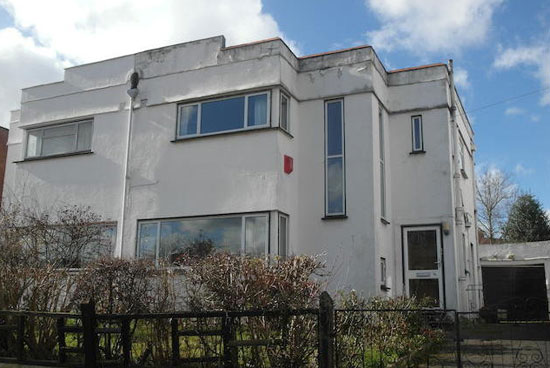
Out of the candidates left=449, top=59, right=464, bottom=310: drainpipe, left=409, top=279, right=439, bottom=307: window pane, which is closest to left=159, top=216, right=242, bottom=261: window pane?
left=409, top=279, right=439, bottom=307: window pane

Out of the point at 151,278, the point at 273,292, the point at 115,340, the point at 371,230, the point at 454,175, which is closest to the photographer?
the point at 273,292

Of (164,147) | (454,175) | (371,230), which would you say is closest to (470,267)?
(454,175)

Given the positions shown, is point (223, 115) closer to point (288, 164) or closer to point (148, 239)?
point (288, 164)

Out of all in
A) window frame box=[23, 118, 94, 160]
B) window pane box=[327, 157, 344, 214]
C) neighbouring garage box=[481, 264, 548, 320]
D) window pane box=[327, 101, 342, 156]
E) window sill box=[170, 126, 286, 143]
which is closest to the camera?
window sill box=[170, 126, 286, 143]

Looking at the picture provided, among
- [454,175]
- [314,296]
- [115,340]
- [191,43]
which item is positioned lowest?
[115,340]

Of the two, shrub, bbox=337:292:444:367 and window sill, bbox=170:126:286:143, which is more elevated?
window sill, bbox=170:126:286:143

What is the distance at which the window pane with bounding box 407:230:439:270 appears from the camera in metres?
14.5

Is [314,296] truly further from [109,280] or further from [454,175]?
[454,175]

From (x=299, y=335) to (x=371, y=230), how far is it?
649cm

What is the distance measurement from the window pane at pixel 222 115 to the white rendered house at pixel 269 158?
0.03 m

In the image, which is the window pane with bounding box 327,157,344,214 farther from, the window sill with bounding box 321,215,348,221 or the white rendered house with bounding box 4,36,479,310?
the window sill with bounding box 321,215,348,221

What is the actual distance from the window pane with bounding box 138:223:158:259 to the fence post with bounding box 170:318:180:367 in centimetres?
662

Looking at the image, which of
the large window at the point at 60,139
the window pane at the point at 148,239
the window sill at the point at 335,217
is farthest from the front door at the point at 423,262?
the large window at the point at 60,139

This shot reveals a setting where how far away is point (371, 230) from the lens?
520 inches
